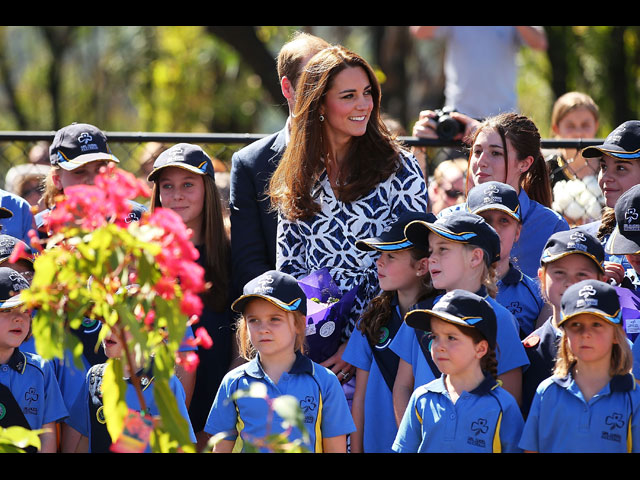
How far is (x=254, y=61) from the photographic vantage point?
11.2m

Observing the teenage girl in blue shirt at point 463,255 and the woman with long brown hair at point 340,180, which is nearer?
the teenage girl in blue shirt at point 463,255

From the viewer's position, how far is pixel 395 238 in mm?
4445

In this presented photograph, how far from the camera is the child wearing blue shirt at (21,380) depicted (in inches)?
167

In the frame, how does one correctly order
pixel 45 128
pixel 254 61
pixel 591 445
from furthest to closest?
pixel 45 128, pixel 254 61, pixel 591 445

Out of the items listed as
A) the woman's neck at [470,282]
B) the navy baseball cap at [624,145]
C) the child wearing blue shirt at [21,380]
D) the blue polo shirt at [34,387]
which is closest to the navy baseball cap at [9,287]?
the child wearing blue shirt at [21,380]

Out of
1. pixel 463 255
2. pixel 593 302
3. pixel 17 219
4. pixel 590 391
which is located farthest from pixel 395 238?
pixel 17 219

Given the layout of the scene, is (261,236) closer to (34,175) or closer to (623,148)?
(623,148)

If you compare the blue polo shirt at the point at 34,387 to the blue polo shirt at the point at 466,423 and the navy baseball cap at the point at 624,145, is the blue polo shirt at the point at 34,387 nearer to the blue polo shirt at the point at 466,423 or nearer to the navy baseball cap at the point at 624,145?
the blue polo shirt at the point at 466,423

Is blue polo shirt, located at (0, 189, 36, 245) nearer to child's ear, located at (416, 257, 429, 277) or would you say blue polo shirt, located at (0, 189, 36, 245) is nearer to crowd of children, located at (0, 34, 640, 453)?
crowd of children, located at (0, 34, 640, 453)

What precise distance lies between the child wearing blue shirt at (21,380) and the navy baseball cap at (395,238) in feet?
5.13

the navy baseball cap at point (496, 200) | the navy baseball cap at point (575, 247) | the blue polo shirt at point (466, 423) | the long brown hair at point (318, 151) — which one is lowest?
the blue polo shirt at point (466, 423)

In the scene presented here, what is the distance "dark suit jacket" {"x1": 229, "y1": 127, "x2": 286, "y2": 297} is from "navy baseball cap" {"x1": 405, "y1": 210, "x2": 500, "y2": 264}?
0.91 meters

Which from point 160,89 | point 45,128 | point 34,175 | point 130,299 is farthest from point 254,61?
point 45,128

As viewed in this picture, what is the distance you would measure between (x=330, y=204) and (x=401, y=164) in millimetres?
405
